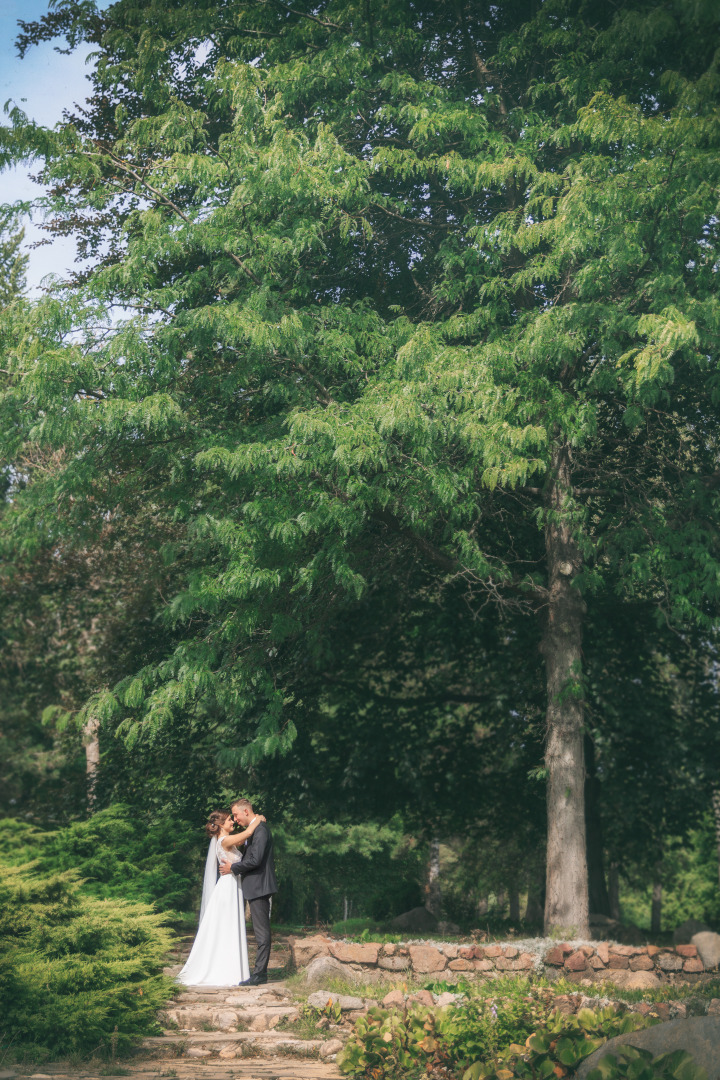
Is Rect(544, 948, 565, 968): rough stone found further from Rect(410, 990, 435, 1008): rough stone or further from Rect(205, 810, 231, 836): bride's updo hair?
Rect(205, 810, 231, 836): bride's updo hair

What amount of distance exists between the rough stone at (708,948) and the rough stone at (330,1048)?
6.16 meters

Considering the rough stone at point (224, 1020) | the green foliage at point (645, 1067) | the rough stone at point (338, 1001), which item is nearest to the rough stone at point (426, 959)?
the rough stone at point (338, 1001)

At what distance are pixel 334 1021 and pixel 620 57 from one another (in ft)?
36.9

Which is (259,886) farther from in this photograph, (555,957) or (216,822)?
(555,957)

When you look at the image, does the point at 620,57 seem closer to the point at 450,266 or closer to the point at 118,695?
the point at 450,266

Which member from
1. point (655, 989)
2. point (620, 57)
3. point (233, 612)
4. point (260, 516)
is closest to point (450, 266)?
point (620, 57)

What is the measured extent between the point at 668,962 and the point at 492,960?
2.22m

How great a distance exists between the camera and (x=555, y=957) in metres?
9.87

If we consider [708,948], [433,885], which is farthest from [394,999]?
[433,885]

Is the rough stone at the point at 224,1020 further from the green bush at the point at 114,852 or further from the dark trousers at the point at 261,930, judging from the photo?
the green bush at the point at 114,852

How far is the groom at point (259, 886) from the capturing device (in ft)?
29.5

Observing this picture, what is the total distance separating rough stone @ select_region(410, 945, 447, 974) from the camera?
956 cm

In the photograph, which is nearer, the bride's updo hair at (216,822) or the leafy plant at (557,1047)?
the leafy plant at (557,1047)

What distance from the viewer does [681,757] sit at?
1527cm
